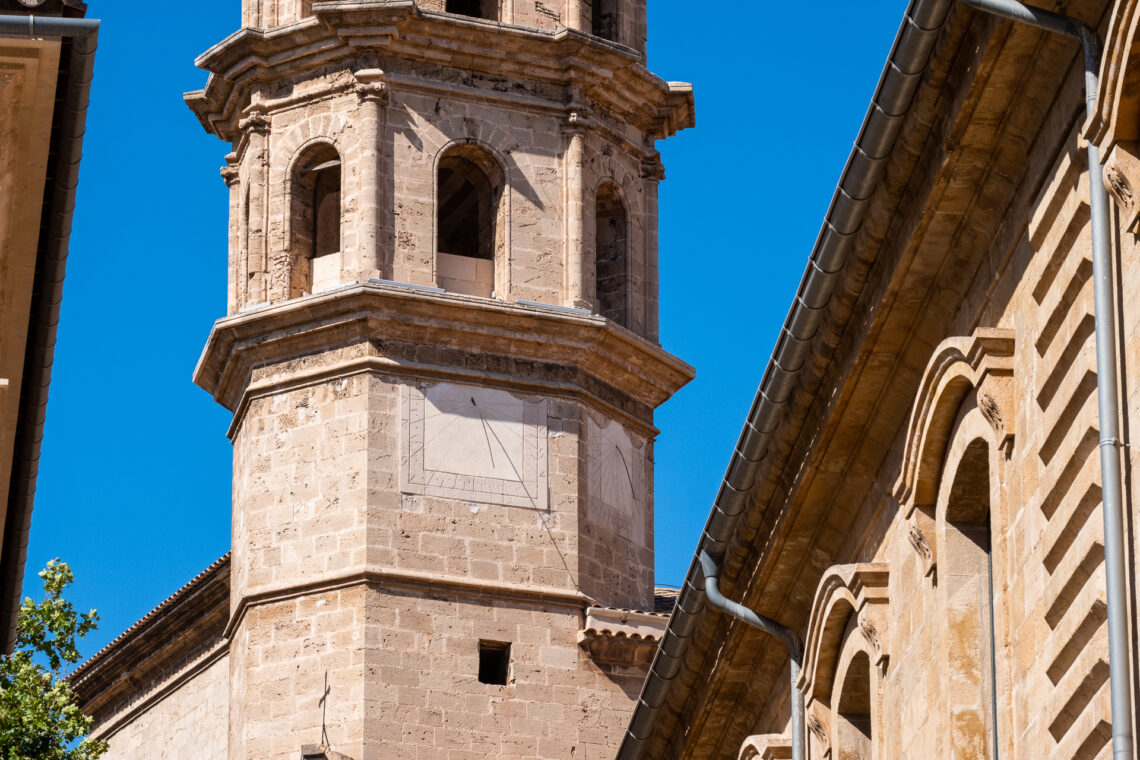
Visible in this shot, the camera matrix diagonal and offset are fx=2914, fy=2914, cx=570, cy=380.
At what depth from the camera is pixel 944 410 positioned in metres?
14.5

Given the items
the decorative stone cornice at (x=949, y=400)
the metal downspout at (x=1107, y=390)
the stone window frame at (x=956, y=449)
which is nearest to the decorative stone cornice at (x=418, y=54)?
the decorative stone cornice at (x=949, y=400)

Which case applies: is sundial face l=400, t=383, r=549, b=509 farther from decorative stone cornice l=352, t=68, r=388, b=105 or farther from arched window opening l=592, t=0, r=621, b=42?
arched window opening l=592, t=0, r=621, b=42

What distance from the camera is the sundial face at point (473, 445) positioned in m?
30.3

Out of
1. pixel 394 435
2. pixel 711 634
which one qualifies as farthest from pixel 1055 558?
pixel 394 435

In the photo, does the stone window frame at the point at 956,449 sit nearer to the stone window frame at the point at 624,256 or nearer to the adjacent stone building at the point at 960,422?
the adjacent stone building at the point at 960,422

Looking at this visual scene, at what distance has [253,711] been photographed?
2972cm

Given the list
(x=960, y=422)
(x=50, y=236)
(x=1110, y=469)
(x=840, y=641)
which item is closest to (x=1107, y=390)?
(x=1110, y=469)

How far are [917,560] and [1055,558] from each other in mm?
2706

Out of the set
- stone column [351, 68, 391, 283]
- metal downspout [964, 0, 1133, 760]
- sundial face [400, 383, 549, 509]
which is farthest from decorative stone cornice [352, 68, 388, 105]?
metal downspout [964, 0, 1133, 760]

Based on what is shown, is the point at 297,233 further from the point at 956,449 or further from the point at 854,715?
the point at 956,449

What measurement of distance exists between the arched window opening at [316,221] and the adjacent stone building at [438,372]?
4 cm

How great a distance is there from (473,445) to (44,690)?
595 centimetres

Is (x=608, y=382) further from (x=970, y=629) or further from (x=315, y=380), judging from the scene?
(x=970, y=629)

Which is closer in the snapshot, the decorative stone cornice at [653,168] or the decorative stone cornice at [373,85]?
the decorative stone cornice at [373,85]
